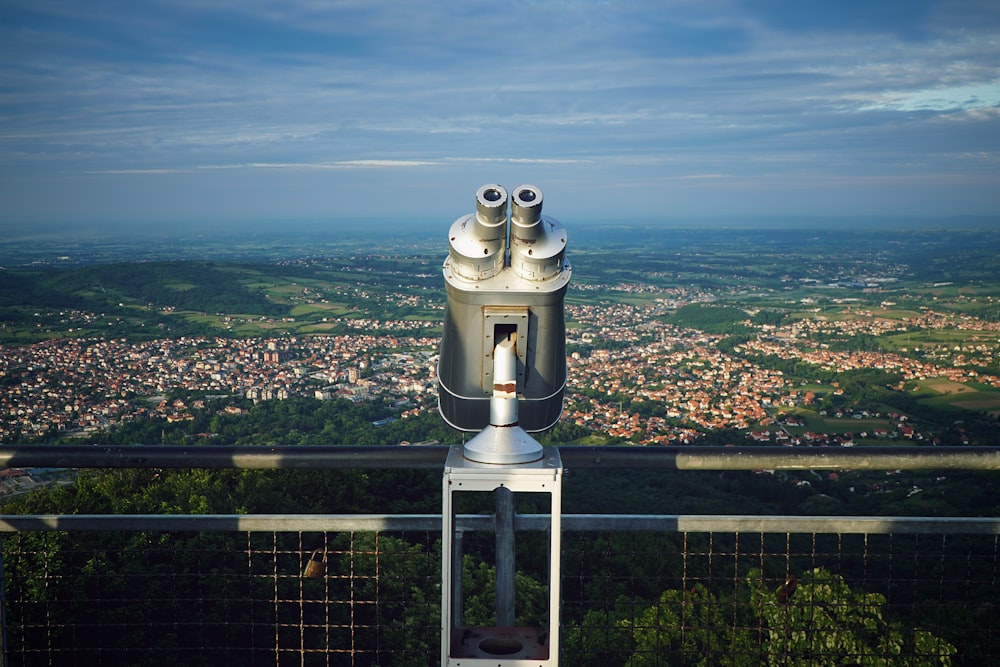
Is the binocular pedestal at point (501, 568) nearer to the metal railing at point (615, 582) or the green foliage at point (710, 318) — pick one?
the metal railing at point (615, 582)

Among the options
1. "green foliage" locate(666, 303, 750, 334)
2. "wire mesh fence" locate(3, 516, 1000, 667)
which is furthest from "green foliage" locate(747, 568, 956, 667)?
"green foliage" locate(666, 303, 750, 334)

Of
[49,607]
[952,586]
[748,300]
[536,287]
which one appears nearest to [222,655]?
[49,607]

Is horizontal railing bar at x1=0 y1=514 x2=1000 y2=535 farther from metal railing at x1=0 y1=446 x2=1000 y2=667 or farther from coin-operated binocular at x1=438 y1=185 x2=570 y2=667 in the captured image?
coin-operated binocular at x1=438 y1=185 x2=570 y2=667

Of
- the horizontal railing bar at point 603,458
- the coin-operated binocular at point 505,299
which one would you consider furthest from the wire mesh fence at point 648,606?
the coin-operated binocular at point 505,299

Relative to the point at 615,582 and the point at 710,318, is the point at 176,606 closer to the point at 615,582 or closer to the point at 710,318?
the point at 615,582

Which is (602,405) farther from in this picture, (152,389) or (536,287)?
(536,287)

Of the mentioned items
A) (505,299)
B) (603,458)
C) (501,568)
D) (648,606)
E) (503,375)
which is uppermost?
(505,299)

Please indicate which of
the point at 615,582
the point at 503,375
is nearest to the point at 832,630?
the point at 615,582
